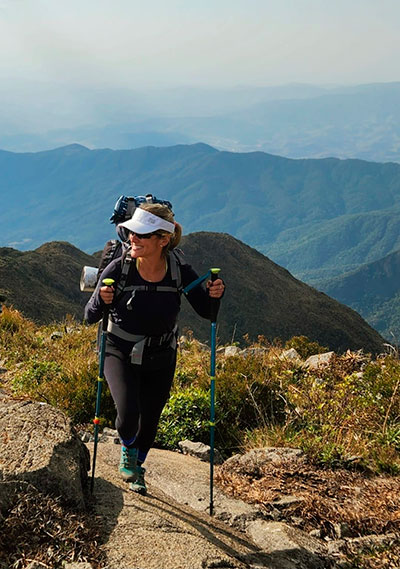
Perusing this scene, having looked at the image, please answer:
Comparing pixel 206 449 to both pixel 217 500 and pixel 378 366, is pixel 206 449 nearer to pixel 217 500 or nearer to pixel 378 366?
pixel 217 500

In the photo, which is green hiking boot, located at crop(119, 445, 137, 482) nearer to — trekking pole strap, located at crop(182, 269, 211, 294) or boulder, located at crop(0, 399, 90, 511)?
boulder, located at crop(0, 399, 90, 511)

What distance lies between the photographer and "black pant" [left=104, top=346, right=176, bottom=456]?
457cm

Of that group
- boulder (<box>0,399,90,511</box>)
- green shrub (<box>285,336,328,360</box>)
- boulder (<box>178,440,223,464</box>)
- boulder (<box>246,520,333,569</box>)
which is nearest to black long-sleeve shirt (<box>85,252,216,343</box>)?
boulder (<box>0,399,90,511</box>)

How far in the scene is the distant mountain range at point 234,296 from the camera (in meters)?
42.4

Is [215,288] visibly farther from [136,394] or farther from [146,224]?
[136,394]

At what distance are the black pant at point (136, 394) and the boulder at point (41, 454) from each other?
434 mm

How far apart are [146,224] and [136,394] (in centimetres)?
146

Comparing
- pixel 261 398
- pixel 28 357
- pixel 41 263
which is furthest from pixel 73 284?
pixel 261 398

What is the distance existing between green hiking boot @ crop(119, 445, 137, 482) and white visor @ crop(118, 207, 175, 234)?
6.18 feet

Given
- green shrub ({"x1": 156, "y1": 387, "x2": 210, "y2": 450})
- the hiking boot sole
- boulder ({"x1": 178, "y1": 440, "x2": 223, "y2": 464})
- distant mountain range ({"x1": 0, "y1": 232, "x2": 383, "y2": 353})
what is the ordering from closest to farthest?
1. the hiking boot sole
2. boulder ({"x1": 178, "y1": 440, "x2": 223, "y2": 464})
3. green shrub ({"x1": 156, "y1": 387, "x2": 210, "y2": 450})
4. distant mountain range ({"x1": 0, "y1": 232, "x2": 383, "y2": 353})

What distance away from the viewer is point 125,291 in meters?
4.74

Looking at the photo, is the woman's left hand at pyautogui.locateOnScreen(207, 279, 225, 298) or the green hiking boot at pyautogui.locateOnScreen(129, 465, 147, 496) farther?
the woman's left hand at pyautogui.locateOnScreen(207, 279, 225, 298)

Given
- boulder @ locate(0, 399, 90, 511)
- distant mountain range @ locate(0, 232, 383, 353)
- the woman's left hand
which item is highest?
distant mountain range @ locate(0, 232, 383, 353)

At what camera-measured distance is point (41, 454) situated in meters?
3.83
